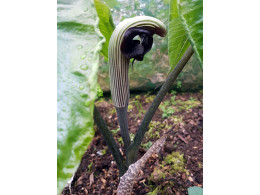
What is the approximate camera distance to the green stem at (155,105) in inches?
20.0

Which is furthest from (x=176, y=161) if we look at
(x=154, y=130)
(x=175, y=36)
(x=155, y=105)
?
(x=175, y=36)

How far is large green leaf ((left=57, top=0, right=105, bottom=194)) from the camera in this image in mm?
236

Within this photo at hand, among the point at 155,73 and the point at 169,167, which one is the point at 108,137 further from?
the point at 155,73

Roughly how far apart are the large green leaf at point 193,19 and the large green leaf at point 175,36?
0.64 feet

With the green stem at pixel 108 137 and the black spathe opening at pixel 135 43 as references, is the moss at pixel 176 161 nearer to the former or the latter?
the green stem at pixel 108 137

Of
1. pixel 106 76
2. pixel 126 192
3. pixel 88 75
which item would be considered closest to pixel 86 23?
pixel 88 75

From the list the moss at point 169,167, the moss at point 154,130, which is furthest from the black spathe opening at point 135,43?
the moss at point 154,130

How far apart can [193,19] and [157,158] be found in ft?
2.24

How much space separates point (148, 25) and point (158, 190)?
0.61 m

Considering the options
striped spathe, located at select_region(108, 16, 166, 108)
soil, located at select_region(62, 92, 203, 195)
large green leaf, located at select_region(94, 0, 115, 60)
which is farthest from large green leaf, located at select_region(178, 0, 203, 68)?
soil, located at select_region(62, 92, 203, 195)

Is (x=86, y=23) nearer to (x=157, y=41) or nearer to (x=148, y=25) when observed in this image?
(x=148, y=25)

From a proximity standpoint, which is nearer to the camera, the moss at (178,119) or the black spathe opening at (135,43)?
the black spathe opening at (135,43)

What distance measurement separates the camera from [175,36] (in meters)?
0.56

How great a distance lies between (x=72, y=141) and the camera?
23 centimetres
